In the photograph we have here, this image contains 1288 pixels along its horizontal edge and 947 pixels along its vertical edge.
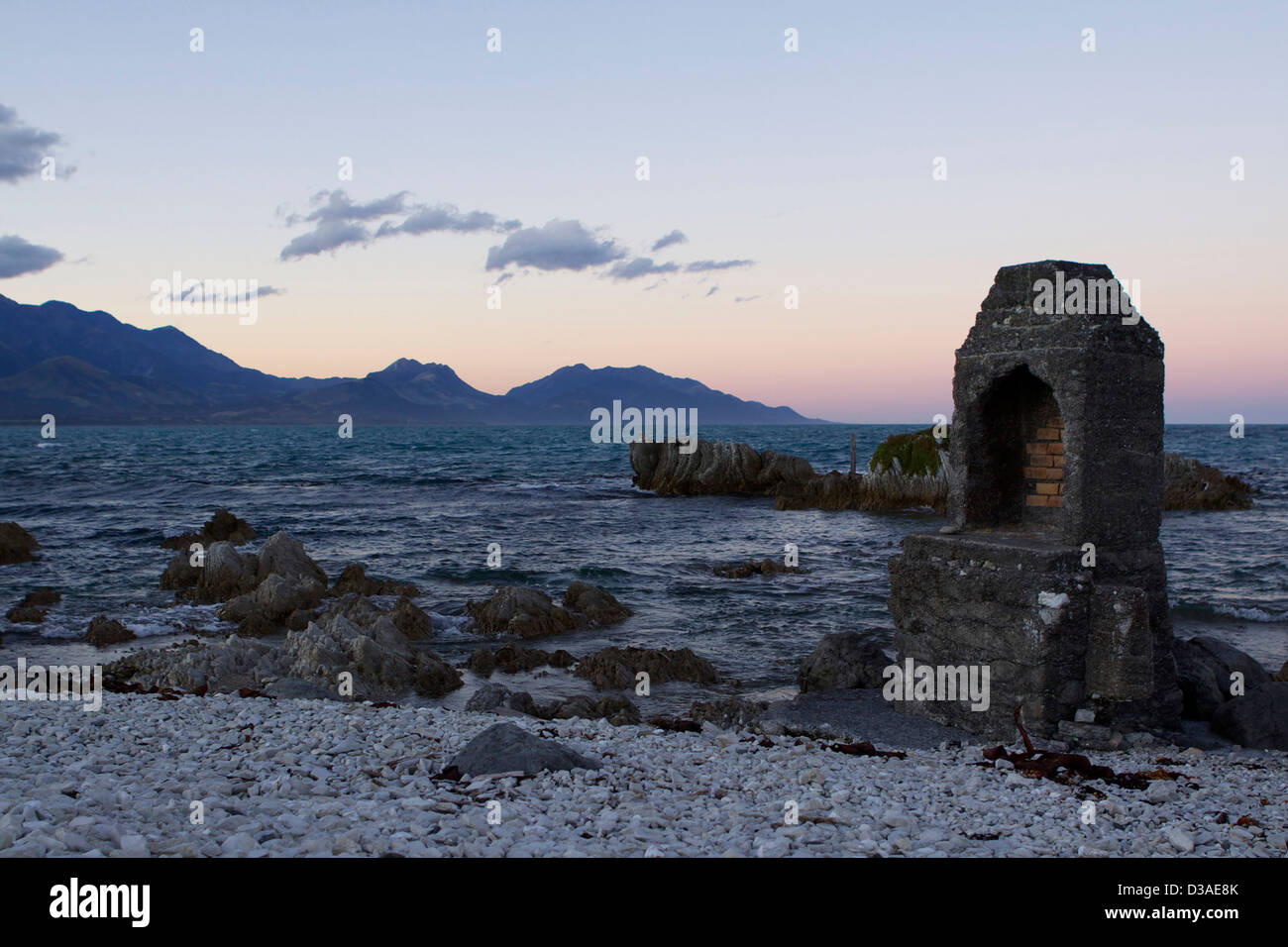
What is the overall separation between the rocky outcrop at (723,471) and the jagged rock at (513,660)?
31.9 m

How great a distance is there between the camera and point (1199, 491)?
35500mm

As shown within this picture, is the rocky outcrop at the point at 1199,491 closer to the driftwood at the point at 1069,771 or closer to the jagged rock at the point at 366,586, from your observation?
the jagged rock at the point at 366,586

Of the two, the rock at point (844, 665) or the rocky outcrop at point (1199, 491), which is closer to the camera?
the rock at point (844, 665)

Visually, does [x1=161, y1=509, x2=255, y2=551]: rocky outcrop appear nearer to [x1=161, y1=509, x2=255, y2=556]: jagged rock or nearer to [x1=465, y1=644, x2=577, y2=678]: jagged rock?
[x1=161, y1=509, x2=255, y2=556]: jagged rock

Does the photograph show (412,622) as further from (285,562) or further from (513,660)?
(285,562)

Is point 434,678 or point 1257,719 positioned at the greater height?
point 1257,719

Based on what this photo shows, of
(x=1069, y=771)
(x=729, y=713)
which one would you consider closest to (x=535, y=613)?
(x=729, y=713)

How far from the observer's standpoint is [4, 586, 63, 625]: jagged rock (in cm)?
1703

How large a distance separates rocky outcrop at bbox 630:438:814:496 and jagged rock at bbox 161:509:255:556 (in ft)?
77.6

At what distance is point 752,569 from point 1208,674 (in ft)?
43.3

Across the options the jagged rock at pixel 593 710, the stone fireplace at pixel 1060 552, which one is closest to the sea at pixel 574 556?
the jagged rock at pixel 593 710

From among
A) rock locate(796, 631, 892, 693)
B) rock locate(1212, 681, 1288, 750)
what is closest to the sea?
rock locate(796, 631, 892, 693)

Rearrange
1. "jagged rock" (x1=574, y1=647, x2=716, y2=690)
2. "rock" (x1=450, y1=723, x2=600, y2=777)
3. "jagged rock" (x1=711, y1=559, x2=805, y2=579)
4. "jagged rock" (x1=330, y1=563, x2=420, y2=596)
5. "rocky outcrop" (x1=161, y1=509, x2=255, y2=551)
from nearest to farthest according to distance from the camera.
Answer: "rock" (x1=450, y1=723, x2=600, y2=777)
"jagged rock" (x1=574, y1=647, x2=716, y2=690)
"jagged rock" (x1=330, y1=563, x2=420, y2=596)
"jagged rock" (x1=711, y1=559, x2=805, y2=579)
"rocky outcrop" (x1=161, y1=509, x2=255, y2=551)

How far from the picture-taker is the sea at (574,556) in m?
15.8
